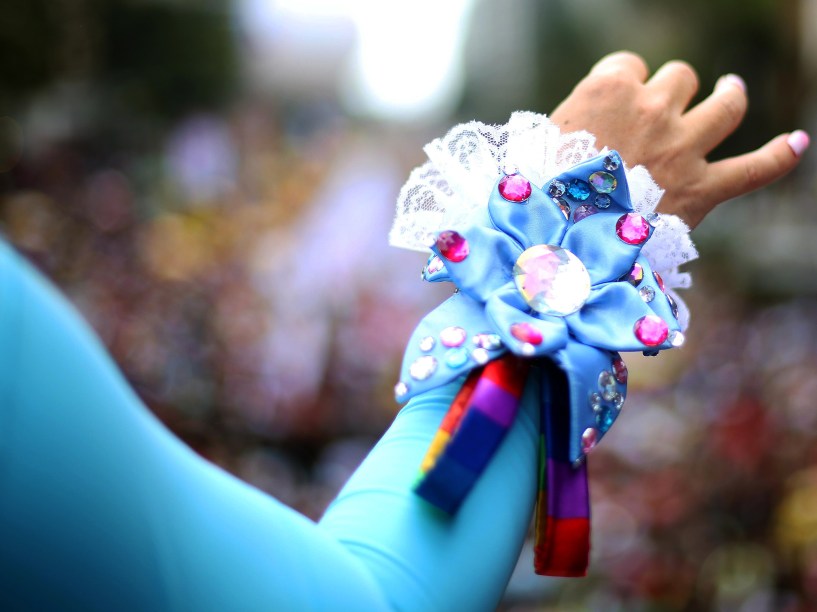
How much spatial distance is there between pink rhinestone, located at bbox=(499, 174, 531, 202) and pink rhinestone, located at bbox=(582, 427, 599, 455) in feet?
0.65

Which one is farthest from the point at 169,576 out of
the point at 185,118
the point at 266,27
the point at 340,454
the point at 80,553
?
the point at 266,27

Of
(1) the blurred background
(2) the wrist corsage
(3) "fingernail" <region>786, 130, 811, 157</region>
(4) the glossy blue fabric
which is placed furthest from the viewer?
(1) the blurred background

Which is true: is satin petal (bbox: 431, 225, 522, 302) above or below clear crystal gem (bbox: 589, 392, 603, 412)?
above

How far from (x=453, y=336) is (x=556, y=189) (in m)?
0.18

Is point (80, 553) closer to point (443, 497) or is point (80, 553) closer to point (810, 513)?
point (443, 497)

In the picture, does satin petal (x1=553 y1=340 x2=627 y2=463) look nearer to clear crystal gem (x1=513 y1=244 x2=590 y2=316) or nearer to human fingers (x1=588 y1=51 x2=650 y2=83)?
clear crystal gem (x1=513 y1=244 x2=590 y2=316)

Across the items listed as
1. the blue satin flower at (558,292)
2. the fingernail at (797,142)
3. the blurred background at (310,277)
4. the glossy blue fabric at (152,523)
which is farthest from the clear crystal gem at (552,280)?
the blurred background at (310,277)

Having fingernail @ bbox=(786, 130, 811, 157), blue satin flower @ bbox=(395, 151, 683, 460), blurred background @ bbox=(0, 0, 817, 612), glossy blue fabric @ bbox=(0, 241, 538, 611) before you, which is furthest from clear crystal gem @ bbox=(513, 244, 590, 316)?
blurred background @ bbox=(0, 0, 817, 612)

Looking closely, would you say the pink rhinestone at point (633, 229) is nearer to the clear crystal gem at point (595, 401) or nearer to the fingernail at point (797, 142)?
the clear crystal gem at point (595, 401)

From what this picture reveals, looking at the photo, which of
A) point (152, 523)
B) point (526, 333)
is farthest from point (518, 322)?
point (152, 523)

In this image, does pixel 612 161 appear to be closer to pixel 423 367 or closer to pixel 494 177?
pixel 494 177

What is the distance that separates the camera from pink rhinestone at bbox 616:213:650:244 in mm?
693

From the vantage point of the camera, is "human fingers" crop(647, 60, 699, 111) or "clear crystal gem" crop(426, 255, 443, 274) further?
"human fingers" crop(647, 60, 699, 111)

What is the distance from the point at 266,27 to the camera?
4332 mm
